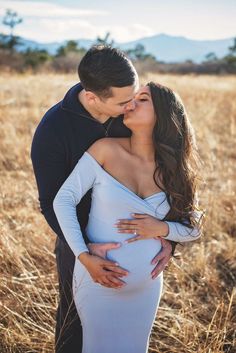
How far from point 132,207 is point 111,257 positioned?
216 millimetres

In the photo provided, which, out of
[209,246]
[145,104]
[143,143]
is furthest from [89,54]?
[209,246]

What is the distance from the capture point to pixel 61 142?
6.40ft

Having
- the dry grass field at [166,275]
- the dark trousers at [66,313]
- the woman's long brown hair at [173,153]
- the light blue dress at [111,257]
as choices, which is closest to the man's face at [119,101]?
the woman's long brown hair at [173,153]

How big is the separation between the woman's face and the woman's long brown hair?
0.8 inches

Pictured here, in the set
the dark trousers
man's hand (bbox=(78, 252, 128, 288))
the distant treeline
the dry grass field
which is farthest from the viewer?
the distant treeline

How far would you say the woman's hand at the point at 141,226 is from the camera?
→ 1890mm

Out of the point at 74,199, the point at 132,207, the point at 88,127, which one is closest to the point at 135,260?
the point at 132,207

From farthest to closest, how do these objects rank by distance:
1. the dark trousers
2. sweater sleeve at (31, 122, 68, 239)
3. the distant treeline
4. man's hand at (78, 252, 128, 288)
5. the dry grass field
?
the distant treeline → the dry grass field → the dark trousers → sweater sleeve at (31, 122, 68, 239) → man's hand at (78, 252, 128, 288)

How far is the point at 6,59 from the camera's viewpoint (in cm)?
2880

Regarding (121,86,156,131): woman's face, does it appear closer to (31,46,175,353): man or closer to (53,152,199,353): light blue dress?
Result: (31,46,175,353): man

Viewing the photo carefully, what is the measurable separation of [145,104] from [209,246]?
2176mm

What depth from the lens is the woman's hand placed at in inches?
74.4

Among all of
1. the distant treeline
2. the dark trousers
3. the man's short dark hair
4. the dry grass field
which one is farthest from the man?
the distant treeline

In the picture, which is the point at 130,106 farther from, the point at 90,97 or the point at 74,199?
the point at 74,199
